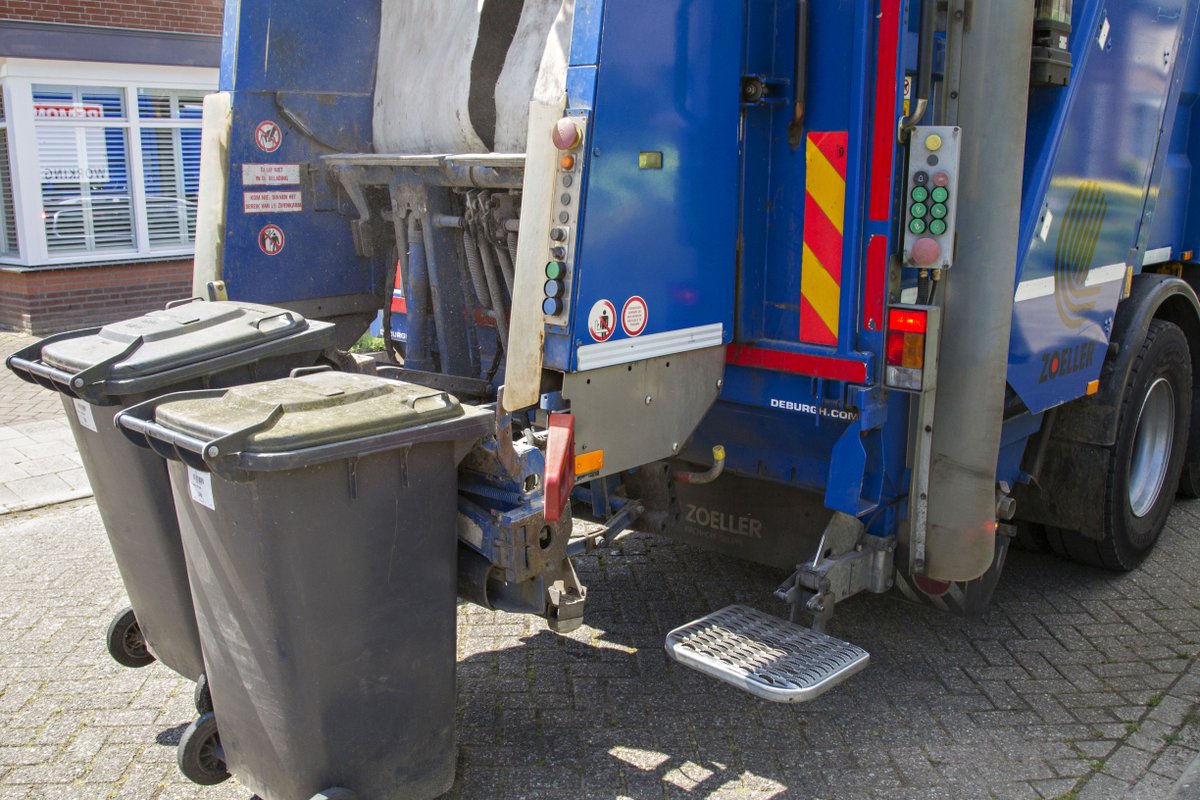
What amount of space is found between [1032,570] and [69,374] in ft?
12.5

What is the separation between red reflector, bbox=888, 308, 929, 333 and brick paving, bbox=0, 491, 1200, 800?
126cm

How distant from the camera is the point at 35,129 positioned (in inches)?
388

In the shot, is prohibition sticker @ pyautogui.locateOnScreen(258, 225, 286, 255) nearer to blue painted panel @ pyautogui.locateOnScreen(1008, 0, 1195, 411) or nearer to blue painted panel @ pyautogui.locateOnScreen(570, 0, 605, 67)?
blue painted panel @ pyautogui.locateOnScreen(570, 0, 605, 67)

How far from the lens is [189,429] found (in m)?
2.59

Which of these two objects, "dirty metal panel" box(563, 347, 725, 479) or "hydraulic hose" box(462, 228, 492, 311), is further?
"hydraulic hose" box(462, 228, 492, 311)

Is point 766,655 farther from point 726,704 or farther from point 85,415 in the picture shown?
point 85,415

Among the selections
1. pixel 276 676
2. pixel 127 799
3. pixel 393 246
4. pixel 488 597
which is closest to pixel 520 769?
pixel 488 597

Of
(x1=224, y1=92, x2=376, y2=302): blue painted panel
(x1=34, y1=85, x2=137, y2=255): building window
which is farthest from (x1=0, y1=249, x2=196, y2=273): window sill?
(x1=224, y1=92, x2=376, y2=302): blue painted panel

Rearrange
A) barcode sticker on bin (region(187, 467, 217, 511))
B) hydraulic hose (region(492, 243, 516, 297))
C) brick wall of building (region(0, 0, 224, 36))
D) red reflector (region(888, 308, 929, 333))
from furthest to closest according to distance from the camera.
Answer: brick wall of building (region(0, 0, 224, 36)) < hydraulic hose (region(492, 243, 516, 297)) < red reflector (region(888, 308, 929, 333)) < barcode sticker on bin (region(187, 467, 217, 511))

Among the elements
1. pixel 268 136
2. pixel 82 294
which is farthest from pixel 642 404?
pixel 82 294

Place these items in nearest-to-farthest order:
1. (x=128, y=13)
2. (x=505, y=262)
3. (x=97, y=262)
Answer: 1. (x=505, y=262)
2. (x=128, y=13)
3. (x=97, y=262)

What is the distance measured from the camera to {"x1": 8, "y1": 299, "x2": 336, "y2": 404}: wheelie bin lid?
3.10 m

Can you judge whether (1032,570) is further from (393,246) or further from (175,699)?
(175,699)

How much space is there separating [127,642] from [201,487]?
1.41 meters
